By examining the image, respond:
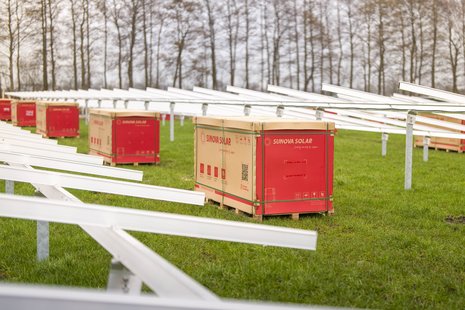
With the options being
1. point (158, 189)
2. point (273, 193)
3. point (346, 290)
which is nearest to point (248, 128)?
point (273, 193)

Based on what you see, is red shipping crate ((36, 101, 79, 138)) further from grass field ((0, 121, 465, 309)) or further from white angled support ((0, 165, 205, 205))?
white angled support ((0, 165, 205, 205))

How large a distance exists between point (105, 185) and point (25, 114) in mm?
27770

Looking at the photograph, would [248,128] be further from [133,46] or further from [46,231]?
[133,46]

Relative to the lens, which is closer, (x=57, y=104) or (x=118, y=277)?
(x=118, y=277)

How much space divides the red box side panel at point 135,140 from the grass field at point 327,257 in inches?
162

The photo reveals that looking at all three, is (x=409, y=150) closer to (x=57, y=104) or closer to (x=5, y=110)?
(x=57, y=104)

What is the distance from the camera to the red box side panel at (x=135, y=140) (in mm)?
14273

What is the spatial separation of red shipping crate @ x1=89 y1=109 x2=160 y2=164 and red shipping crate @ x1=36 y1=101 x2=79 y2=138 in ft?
28.6

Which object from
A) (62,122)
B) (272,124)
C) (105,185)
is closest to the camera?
(105,185)

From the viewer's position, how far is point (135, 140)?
14422mm

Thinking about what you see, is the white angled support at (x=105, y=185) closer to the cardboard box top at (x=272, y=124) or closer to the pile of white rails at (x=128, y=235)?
the pile of white rails at (x=128, y=235)

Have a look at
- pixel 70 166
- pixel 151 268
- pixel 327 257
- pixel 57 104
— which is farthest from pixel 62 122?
pixel 151 268

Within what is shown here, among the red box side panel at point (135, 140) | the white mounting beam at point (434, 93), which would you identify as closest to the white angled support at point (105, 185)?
the white mounting beam at point (434, 93)

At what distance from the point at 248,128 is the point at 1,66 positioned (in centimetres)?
5058
